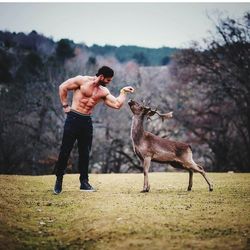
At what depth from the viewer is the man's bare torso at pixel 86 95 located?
1002 centimetres

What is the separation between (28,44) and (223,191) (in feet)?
146

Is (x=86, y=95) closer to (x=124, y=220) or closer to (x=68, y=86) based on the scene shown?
(x=68, y=86)

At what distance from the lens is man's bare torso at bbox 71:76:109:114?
1002 centimetres

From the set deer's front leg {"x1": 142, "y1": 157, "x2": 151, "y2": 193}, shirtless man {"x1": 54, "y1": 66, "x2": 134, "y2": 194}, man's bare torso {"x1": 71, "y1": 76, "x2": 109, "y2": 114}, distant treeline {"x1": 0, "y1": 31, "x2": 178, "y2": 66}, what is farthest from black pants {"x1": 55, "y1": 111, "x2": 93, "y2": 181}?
distant treeline {"x1": 0, "y1": 31, "x2": 178, "y2": 66}

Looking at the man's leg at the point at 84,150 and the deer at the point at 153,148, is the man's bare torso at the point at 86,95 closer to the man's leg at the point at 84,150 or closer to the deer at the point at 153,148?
the man's leg at the point at 84,150

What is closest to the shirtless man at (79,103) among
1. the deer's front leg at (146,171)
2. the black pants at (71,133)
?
the black pants at (71,133)

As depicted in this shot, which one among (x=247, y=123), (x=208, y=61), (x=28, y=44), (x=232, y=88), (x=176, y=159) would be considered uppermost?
(x=28, y=44)

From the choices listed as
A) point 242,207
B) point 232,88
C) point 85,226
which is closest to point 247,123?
point 232,88

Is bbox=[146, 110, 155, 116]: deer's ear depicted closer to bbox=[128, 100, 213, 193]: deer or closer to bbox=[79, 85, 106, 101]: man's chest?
bbox=[128, 100, 213, 193]: deer

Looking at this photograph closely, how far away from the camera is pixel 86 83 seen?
10016mm

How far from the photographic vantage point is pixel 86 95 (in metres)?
10.0

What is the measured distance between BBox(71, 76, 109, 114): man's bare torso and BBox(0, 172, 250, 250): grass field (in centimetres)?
191

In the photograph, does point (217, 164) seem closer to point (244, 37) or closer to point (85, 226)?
point (244, 37)

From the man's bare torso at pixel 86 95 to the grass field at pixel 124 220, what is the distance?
6.28 ft
